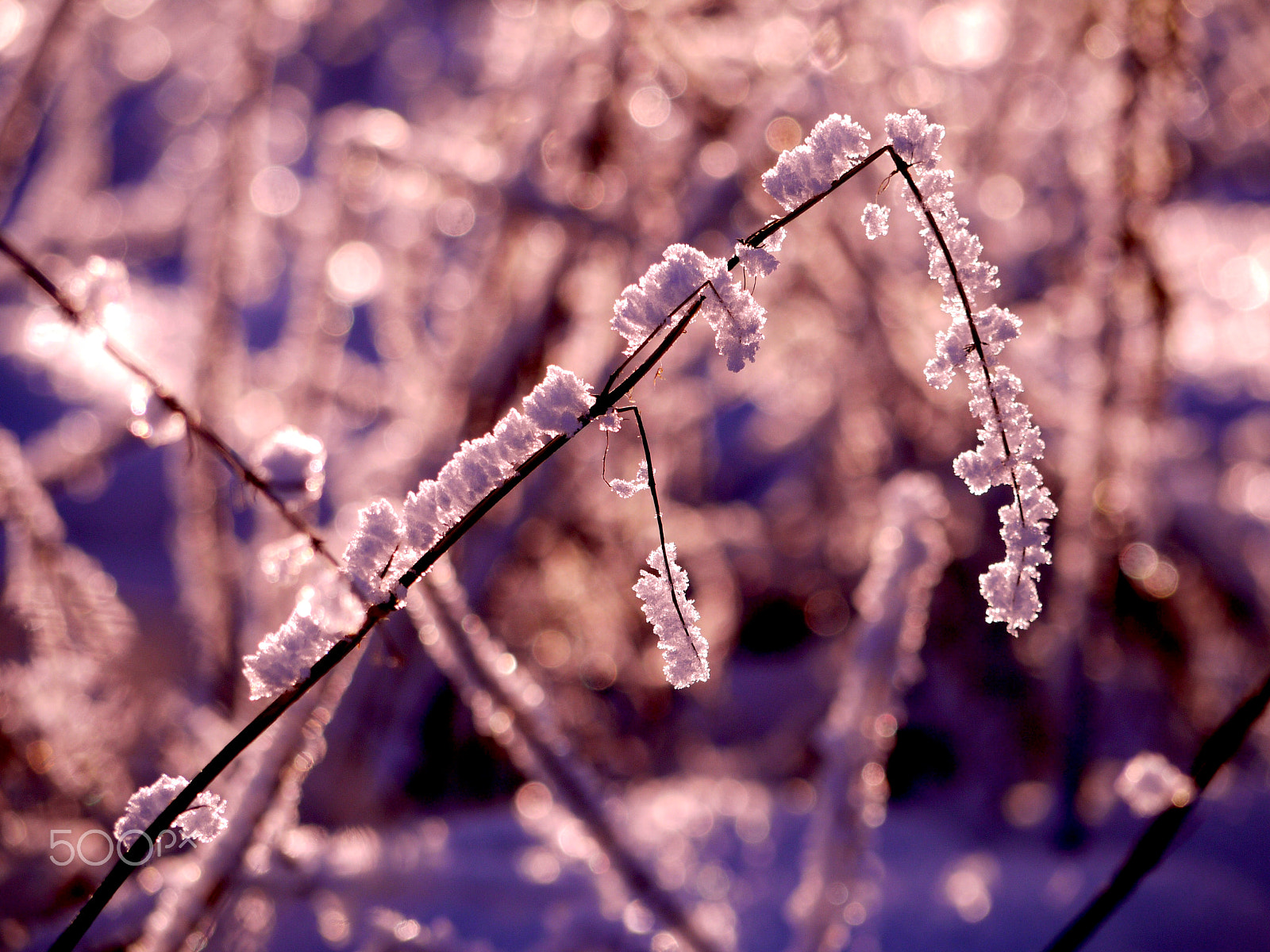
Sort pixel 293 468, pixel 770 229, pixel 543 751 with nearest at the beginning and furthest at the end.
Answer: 1. pixel 770 229
2. pixel 293 468
3. pixel 543 751

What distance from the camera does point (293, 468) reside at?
532 millimetres

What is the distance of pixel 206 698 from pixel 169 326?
1736 mm

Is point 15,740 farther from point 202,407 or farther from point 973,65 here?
point 973,65

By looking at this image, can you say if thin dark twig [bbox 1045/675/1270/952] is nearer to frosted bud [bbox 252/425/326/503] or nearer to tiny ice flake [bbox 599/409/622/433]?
tiny ice flake [bbox 599/409/622/433]

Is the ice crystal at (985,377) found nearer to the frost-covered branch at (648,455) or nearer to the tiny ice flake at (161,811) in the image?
the frost-covered branch at (648,455)

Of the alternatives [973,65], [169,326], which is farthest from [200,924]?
[973,65]

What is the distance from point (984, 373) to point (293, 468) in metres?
0.44

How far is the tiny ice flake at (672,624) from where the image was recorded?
0.42 metres

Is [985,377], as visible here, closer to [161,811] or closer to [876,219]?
[876,219]

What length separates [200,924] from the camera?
65cm

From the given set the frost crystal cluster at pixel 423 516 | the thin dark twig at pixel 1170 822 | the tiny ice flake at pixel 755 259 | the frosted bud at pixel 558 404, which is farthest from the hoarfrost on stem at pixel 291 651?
the thin dark twig at pixel 1170 822

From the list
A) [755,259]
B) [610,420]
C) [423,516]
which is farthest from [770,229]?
[423,516]

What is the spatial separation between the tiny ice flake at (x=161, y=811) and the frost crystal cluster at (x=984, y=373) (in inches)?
17.3

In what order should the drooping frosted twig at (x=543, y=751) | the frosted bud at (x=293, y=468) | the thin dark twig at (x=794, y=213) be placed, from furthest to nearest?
the drooping frosted twig at (x=543, y=751)
the frosted bud at (x=293, y=468)
the thin dark twig at (x=794, y=213)
